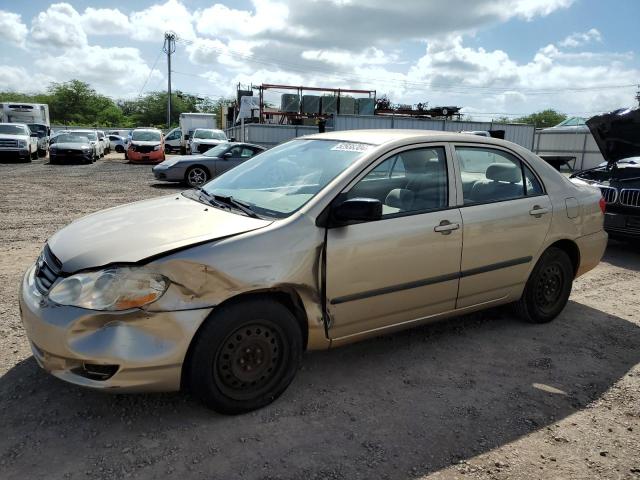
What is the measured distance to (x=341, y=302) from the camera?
3.07 meters

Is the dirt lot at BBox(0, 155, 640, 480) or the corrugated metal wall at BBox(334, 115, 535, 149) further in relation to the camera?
the corrugated metal wall at BBox(334, 115, 535, 149)

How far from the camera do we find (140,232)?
289 cm

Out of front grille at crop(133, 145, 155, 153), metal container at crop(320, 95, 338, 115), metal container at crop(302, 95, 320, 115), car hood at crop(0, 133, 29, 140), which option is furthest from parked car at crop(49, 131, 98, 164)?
metal container at crop(320, 95, 338, 115)

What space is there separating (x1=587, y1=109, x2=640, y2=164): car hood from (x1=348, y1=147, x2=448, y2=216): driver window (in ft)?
13.9

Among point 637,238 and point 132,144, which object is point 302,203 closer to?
point 637,238

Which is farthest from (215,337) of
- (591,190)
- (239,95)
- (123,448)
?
(239,95)

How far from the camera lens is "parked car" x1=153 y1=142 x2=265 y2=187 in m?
13.7

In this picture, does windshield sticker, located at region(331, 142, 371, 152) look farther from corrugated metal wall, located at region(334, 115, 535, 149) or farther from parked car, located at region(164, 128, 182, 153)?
parked car, located at region(164, 128, 182, 153)

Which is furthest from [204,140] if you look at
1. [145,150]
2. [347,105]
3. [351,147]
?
[351,147]

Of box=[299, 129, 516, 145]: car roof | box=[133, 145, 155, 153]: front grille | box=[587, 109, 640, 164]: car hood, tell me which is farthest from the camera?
box=[133, 145, 155, 153]: front grille

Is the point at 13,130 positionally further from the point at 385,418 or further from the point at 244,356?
the point at 385,418

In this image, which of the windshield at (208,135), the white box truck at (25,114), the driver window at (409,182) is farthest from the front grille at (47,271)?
Answer: the white box truck at (25,114)

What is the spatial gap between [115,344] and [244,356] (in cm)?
67

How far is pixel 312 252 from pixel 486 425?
4.51ft
